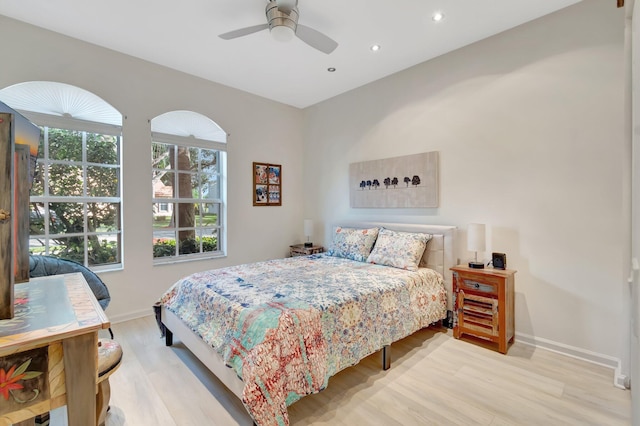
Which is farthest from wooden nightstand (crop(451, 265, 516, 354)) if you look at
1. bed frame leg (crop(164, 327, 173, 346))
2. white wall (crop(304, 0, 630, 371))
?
bed frame leg (crop(164, 327, 173, 346))

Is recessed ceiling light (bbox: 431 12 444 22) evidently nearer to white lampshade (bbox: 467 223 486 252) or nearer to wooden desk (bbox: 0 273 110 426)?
white lampshade (bbox: 467 223 486 252)

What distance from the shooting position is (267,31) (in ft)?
9.52

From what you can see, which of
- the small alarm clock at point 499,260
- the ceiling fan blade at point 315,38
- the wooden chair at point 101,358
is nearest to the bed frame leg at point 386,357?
the small alarm clock at point 499,260

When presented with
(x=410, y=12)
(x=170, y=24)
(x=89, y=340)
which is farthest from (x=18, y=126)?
(x=410, y=12)

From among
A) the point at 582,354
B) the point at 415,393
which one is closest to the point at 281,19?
the point at 415,393

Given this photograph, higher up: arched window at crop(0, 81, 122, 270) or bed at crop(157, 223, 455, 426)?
arched window at crop(0, 81, 122, 270)

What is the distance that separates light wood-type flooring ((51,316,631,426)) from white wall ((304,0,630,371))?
0.48 metres

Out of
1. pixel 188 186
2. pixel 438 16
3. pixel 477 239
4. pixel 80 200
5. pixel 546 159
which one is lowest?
pixel 477 239

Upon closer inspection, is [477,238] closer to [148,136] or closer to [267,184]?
[267,184]

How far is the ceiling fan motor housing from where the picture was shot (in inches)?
90.6

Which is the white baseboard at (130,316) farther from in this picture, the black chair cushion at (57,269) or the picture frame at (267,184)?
the picture frame at (267,184)

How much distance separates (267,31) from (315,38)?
2.39 ft

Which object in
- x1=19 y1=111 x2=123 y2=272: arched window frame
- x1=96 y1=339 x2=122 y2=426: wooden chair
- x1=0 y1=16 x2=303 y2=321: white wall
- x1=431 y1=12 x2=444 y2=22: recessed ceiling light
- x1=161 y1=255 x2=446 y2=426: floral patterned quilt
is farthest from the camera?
x1=19 y1=111 x2=123 y2=272: arched window frame

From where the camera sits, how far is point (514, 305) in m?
2.86
